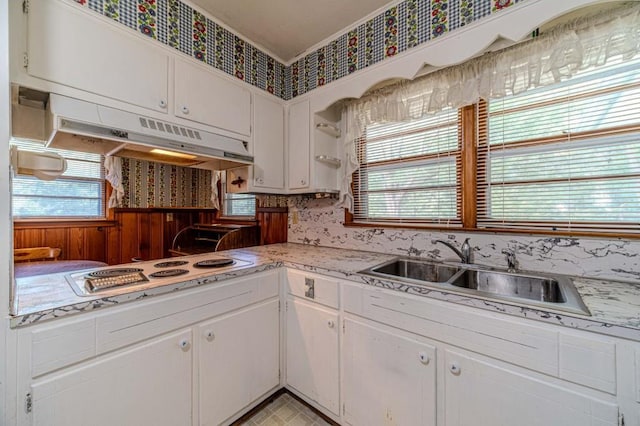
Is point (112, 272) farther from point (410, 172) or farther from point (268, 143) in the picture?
point (410, 172)

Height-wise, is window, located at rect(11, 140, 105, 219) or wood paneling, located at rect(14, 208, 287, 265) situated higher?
window, located at rect(11, 140, 105, 219)

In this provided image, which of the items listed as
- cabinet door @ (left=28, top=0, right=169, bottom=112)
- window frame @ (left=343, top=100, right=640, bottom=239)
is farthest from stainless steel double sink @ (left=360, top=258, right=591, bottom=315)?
cabinet door @ (left=28, top=0, right=169, bottom=112)

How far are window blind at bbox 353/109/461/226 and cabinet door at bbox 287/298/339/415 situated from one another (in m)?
0.90

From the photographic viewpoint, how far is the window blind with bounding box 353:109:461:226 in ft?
5.57

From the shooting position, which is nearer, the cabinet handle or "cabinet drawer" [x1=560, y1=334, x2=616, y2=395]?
"cabinet drawer" [x1=560, y1=334, x2=616, y2=395]

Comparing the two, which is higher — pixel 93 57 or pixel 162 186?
pixel 93 57

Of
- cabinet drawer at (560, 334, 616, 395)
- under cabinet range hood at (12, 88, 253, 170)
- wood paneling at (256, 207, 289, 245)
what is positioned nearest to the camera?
cabinet drawer at (560, 334, 616, 395)

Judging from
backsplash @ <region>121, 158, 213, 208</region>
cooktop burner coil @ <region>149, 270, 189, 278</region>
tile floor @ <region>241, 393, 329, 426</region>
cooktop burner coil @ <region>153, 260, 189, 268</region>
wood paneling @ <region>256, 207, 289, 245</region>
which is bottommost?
tile floor @ <region>241, 393, 329, 426</region>

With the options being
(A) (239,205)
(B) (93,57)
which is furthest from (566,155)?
(A) (239,205)

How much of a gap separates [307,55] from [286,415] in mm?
2682

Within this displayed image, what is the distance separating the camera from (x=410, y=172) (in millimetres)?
1885

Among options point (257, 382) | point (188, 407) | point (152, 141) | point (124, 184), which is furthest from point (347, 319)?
point (124, 184)

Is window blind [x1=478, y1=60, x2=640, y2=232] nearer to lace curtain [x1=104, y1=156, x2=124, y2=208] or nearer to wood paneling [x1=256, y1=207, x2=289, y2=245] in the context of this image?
wood paneling [x1=256, y1=207, x2=289, y2=245]

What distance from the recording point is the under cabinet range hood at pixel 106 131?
3.68ft
